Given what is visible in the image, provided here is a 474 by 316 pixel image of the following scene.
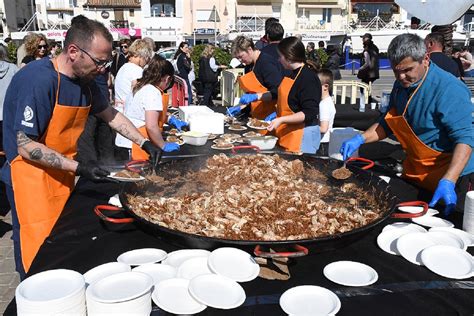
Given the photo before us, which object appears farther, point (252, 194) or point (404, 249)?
point (252, 194)

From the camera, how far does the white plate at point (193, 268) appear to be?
160 centimetres

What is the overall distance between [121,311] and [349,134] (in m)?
2.55

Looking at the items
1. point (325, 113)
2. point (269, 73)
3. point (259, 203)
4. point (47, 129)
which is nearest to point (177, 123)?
point (269, 73)

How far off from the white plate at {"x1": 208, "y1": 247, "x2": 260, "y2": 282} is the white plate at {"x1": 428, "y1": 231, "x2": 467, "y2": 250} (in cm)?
87

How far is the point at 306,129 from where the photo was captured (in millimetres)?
3834

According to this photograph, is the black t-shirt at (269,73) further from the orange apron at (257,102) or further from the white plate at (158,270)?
the white plate at (158,270)

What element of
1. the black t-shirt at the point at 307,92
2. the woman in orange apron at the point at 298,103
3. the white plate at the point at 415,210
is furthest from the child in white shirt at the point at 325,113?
the white plate at the point at 415,210

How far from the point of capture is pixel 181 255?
1767 mm

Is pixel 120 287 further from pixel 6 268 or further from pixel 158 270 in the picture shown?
pixel 6 268

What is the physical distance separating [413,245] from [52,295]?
4.75 feet

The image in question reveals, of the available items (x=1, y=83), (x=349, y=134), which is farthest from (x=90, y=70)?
(x=1, y=83)

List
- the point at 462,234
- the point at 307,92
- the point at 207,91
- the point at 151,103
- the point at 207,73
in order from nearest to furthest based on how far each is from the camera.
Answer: the point at 462,234, the point at 151,103, the point at 307,92, the point at 207,73, the point at 207,91

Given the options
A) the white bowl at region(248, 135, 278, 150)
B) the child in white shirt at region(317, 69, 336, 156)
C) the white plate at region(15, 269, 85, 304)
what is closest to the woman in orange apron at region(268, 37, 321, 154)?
the white bowl at region(248, 135, 278, 150)

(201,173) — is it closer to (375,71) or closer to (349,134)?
(349,134)
